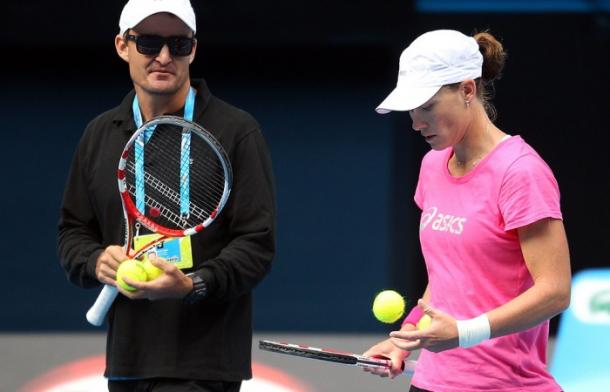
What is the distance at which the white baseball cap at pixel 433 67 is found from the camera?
3.24 m

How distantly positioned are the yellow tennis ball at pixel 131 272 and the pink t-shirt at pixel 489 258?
751mm

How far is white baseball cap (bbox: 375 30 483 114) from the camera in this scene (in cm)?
324

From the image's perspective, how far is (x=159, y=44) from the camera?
371 cm

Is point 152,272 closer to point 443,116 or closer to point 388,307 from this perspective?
point 388,307

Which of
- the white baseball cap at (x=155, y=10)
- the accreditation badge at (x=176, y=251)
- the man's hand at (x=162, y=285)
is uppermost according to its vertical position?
the white baseball cap at (x=155, y=10)

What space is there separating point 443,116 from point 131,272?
2.99ft

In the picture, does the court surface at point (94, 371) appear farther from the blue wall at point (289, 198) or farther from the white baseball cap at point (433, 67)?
the white baseball cap at point (433, 67)

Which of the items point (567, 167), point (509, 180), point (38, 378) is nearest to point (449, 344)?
point (509, 180)

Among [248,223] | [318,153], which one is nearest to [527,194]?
[248,223]

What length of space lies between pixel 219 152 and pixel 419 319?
2.36 feet

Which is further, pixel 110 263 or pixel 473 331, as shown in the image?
pixel 110 263

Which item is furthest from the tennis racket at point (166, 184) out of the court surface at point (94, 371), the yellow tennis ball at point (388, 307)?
the court surface at point (94, 371)

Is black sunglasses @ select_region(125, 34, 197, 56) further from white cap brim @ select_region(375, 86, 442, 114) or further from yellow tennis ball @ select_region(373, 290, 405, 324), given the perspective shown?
yellow tennis ball @ select_region(373, 290, 405, 324)

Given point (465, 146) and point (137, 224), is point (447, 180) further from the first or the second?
point (137, 224)
